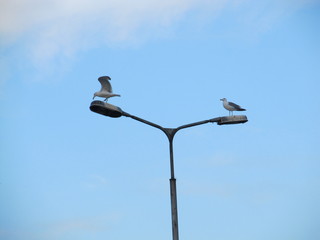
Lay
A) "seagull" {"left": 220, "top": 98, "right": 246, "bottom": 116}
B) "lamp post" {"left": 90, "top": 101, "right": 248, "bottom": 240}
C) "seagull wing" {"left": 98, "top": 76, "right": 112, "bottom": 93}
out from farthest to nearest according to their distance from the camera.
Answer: "seagull" {"left": 220, "top": 98, "right": 246, "bottom": 116} < "seagull wing" {"left": 98, "top": 76, "right": 112, "bottom": 93} < "lamp post" {"left": 90, "top": 101, "right": 248, "bottom": 240}

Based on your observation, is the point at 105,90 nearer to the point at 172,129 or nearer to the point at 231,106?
the point at 172,129

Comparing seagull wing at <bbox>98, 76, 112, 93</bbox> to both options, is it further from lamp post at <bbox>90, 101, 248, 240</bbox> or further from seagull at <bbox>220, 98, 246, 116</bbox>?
seagull at <bbox>220, 98, 246, 116</bbox>

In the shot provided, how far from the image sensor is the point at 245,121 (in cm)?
1431

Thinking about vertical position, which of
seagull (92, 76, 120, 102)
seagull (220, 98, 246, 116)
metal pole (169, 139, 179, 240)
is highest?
seagull (220, 98, 246, 116)

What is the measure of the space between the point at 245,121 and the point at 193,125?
1.28 metres

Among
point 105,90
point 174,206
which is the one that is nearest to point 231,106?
point 105,90

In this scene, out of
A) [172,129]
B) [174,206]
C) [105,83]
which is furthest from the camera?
Answer: [105,83]

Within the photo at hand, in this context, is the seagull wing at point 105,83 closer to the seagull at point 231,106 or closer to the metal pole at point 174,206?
the metal pole at point 174,206

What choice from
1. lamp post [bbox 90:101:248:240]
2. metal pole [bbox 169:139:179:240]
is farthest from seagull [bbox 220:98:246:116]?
metal pole [bbox 169:139:179:240]

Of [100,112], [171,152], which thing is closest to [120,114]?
[100,112]

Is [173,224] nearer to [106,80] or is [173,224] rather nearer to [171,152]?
[171,152]

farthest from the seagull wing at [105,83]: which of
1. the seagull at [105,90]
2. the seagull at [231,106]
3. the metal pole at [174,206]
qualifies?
the seagull at [231,106]

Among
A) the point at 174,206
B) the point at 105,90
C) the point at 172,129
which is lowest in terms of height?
the point at 174,206

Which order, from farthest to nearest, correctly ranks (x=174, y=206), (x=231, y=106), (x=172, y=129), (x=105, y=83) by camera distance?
(x=231, y=106) → (x=105, y=83) → (x=172, y=129) → (x=174, y=206)
